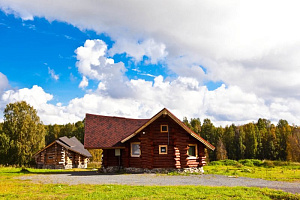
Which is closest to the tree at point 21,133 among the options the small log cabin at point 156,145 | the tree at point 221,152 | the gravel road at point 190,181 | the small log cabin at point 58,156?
the small log cabin at point 58,156

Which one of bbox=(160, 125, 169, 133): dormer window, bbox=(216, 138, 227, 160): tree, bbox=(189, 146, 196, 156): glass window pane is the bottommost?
bbox=(216, 138, 227, 160): tree

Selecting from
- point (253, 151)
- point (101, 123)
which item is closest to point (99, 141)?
point (101, 123)

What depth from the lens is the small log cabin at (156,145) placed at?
1040 inches

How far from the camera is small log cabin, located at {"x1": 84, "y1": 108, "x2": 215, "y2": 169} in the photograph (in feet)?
86.6

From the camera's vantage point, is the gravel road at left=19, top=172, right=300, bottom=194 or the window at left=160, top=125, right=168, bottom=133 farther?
the window at left=160, top=125, right=168, bottom=133

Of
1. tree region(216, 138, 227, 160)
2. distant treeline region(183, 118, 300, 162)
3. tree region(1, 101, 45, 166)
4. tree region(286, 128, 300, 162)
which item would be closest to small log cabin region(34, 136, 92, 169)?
tree region(1, 101, 45, 166)

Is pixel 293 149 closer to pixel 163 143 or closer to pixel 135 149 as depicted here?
pixel 163 143

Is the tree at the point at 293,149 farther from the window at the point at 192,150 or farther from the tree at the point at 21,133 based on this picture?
the tree at the point at 21,133

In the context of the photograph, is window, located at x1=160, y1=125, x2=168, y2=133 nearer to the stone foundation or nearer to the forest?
the stone foundation

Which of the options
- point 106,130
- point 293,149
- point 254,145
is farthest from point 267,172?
point 254,145

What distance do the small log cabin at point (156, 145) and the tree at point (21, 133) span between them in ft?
78.0

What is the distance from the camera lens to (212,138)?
83.2 m

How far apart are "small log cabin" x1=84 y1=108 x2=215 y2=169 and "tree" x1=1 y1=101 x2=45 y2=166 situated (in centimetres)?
2377

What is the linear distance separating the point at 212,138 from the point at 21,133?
186 ft
